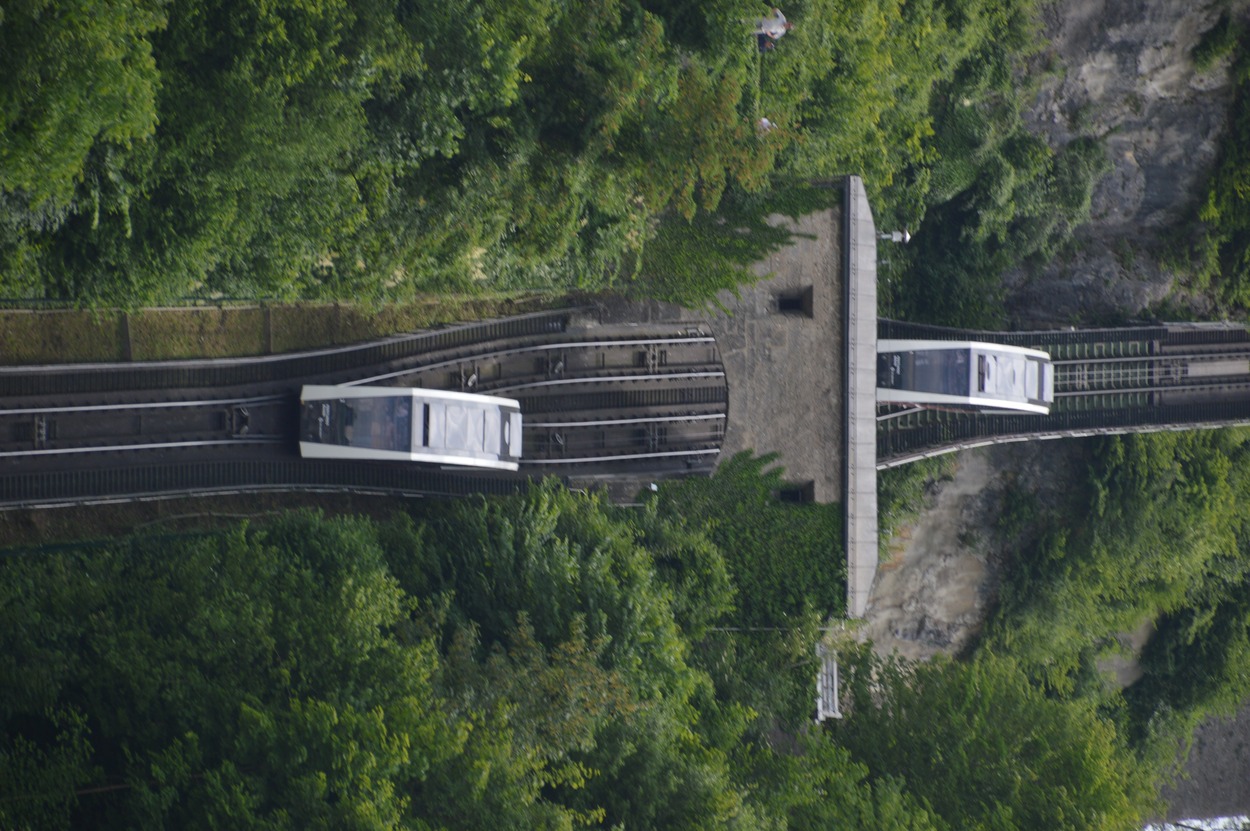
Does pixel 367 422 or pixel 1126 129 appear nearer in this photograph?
pixel 367 422

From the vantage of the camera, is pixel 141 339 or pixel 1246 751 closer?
pixel 141 339

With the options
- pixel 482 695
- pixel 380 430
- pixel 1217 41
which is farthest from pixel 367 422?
pixel 1217 41

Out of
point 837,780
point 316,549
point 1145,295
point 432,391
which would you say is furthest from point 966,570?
point 316,549

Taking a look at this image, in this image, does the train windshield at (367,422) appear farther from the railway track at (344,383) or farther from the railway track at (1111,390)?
the railway track at (1111,390)

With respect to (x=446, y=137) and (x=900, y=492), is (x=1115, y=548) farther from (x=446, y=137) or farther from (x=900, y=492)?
(x=446, y=137)

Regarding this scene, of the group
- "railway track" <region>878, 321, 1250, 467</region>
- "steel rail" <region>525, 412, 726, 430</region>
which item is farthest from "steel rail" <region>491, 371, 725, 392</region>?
"railway track" <region>878, 321, 1250, 467</region>

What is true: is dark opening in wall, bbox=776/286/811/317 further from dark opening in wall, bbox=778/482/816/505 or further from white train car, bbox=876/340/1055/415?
dark opening in wall, bbox=778/482/816/505

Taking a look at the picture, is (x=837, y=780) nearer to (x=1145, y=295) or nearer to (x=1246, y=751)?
(x=1145, y=295)
